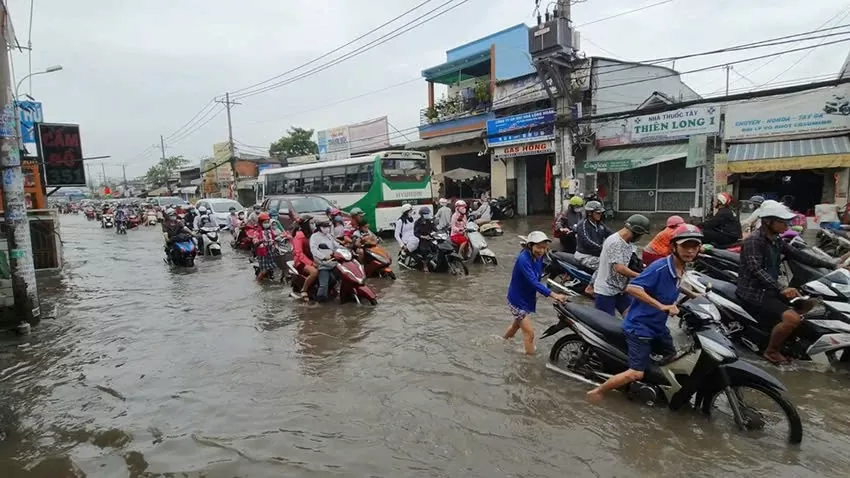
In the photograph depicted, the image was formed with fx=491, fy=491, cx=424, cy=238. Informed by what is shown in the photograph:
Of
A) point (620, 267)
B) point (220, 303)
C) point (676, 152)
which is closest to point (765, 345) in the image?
point (620, 267)

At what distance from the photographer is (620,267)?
4676mm

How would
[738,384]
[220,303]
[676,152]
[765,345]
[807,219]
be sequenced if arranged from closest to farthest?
[738,384], [765,345], [220,303], [807,219], [676,152]

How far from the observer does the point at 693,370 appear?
3564mm

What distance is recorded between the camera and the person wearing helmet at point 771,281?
172 inches

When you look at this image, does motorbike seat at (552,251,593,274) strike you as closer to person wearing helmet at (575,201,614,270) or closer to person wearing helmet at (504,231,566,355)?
person wearing helmet at (575,201,614,270)

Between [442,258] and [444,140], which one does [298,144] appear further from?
[442,258]

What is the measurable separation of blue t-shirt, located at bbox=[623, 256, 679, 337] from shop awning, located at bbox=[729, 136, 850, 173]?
12915mm

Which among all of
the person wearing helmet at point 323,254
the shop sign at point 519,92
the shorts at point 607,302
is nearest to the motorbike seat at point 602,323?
the shorts at point 607,302

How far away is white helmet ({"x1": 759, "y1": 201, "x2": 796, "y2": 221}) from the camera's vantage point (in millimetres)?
4188

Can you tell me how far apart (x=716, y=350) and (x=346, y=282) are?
528 cm

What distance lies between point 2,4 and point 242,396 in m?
7.37

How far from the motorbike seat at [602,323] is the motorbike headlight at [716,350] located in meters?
0.62

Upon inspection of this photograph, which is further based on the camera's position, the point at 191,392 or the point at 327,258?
the point at 327,258

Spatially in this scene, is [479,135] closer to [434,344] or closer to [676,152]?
[676,152]
